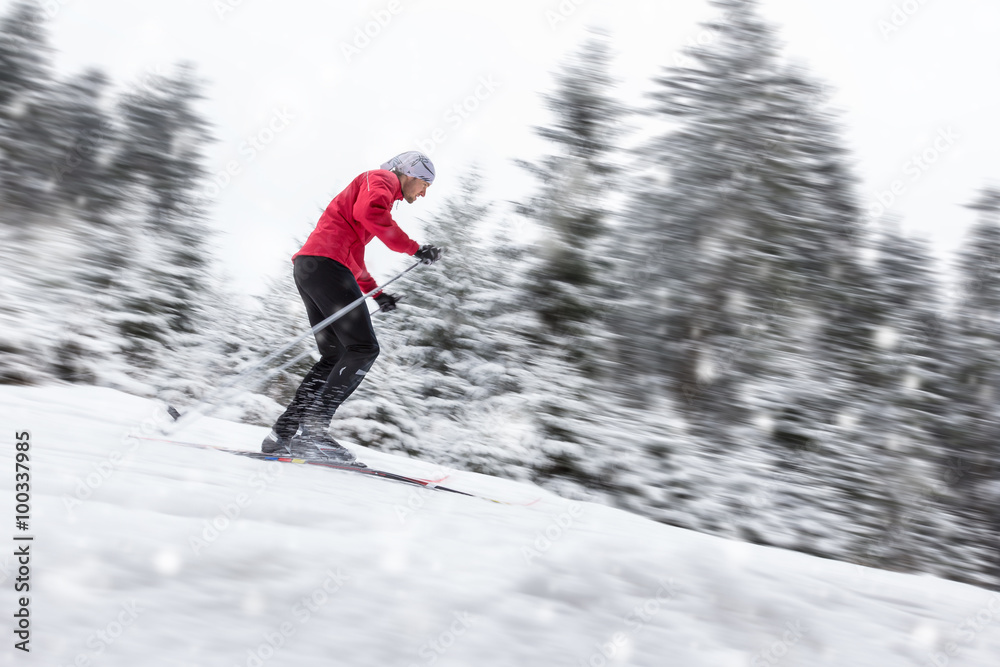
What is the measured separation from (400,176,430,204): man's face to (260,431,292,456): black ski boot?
1557mm

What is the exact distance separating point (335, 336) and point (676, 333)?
6.99 meters

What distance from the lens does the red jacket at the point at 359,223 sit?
11.3ft

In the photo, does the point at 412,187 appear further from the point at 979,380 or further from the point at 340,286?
the point at 979,380

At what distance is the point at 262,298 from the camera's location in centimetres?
1345

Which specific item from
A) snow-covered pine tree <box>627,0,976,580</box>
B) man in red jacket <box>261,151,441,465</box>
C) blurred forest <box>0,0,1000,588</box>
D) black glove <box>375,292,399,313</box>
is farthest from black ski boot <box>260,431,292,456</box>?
snow-covered pine tree <box>627,0,976,580</box>

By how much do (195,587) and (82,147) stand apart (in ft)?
66.7

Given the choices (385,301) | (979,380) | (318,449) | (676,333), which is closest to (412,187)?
(385,301)

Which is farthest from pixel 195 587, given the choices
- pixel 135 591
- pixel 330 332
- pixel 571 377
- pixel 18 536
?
pixel 571 377

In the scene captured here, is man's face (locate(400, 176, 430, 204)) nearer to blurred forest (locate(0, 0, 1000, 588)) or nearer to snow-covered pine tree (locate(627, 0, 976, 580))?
blurred forest (locate(0, 0, 1000, 588))

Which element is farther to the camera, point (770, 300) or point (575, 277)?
point (575, 277)

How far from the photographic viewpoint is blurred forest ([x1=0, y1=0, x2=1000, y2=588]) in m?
8.11

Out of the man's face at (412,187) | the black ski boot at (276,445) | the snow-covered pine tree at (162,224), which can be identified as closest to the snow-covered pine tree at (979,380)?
the man's face at (412,187)

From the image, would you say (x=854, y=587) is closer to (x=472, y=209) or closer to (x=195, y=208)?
(x=472, y=209)

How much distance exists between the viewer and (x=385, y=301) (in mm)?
3854
